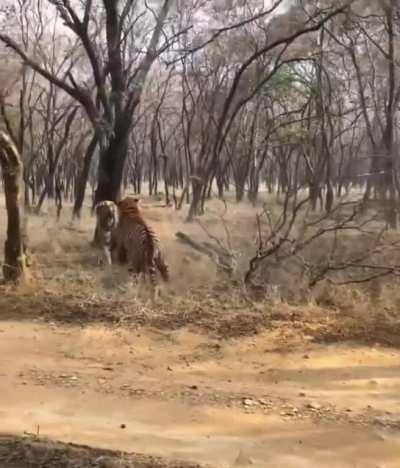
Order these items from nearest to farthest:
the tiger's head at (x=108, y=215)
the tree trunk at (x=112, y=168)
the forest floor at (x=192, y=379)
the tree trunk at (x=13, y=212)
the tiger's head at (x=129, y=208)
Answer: the forest floor at (x=192, y=379), the tree trunk at (x=13, y=212), the tiger's head at (x=129, y=208), the tiger's head at (x=108, y=215), the tree trunk at (x=112, y=168)

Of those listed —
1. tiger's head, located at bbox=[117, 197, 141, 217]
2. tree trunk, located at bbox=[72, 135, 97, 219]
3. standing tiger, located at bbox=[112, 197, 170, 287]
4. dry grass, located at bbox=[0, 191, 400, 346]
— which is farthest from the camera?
tree trunk, located at bbox=[72, 135, 97, 219]

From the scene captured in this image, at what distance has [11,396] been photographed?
487 centimetres

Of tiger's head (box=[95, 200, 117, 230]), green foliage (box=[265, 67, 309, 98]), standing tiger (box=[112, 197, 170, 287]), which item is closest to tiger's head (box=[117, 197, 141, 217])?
standing tiger (box=[112, 197, 170, 287])

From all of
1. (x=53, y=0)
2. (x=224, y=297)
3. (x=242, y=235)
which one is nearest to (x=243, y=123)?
(x=242, y=235)

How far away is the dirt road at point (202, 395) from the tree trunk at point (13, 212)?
173cm

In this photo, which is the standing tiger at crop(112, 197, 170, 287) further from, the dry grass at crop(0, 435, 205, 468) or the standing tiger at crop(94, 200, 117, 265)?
the dry grass at crop(0, 435, 205, 468)

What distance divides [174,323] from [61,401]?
7.39ft

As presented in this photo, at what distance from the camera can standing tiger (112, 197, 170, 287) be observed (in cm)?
1002

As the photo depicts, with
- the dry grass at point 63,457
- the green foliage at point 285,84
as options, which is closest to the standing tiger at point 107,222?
the dry grass at point 63,457

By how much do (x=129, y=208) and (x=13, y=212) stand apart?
2.69 metres

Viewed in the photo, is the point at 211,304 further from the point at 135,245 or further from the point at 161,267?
the point at 135,245

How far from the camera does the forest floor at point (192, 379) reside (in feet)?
12.8

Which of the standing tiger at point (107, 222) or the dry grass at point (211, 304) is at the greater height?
the standing tiger at point (107, 222)

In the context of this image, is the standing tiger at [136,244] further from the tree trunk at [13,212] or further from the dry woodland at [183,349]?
the tree trunk at [13,212]
